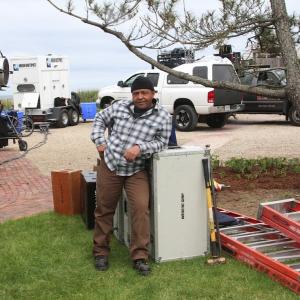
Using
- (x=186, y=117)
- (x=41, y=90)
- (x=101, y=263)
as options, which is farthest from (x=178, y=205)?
(x=41, y=90)

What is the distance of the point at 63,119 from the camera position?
20844mm

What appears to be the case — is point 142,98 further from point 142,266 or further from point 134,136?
point 142,266

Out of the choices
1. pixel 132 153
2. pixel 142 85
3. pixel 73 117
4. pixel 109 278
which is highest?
pixel 142 85

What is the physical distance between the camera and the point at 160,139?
526 centimetres

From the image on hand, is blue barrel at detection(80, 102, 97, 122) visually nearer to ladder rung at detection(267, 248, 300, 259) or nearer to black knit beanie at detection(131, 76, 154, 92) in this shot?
black knit beanie at detection(131, 76, 154, 92)

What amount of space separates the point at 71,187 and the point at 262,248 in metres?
2.65

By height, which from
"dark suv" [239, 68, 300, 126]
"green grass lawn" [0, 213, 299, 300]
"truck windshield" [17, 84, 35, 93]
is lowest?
"green grass lawn" [0, 213, 299, 300]

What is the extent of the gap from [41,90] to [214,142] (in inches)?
309

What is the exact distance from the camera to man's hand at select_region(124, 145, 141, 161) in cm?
505

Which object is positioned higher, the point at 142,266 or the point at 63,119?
the point at 142,266

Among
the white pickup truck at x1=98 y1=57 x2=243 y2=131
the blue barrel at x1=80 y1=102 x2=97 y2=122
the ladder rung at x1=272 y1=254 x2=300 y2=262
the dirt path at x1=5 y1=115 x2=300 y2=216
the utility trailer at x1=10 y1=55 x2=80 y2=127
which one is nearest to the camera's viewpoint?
the ladder rung at x1=272 y1=254 x2=300 y2=262

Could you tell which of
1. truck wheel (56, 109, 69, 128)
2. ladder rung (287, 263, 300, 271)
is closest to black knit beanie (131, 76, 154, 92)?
ladder rung (287, 263, 300, 271)

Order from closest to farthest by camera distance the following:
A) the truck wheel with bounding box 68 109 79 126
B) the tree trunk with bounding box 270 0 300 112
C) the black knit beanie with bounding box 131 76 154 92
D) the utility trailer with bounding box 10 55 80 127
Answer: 1. the black knit beanie with bounding box 131 76 154 92
2. the tree trunk with bounding box 270 0 300 112
3. the utility trailer with bounding box 10 55 80 127
4. the truck wheel with bounding box 68 109 79 126

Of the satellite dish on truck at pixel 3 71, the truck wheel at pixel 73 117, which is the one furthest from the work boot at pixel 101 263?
the truck wheel at pixel 73 117
